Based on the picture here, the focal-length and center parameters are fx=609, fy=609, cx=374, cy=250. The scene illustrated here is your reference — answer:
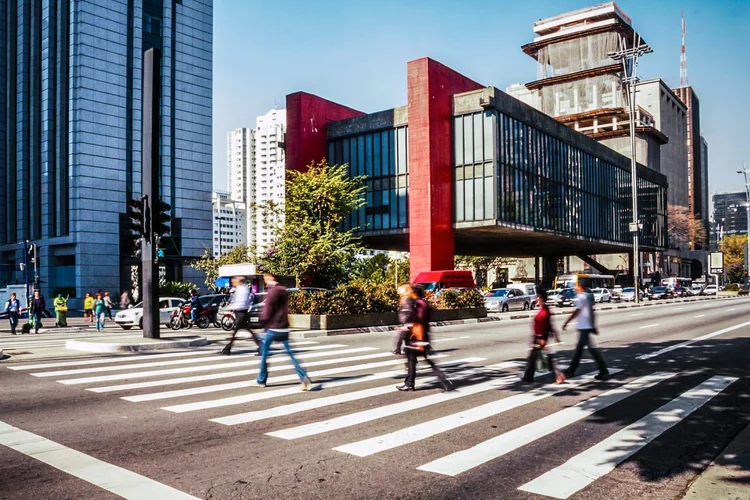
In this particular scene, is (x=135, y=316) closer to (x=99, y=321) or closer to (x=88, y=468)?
(x=99, y=321)

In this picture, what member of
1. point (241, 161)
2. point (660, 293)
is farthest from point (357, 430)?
point (241, 161)

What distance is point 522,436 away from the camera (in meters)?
7.05

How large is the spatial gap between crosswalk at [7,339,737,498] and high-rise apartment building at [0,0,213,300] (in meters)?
54.7

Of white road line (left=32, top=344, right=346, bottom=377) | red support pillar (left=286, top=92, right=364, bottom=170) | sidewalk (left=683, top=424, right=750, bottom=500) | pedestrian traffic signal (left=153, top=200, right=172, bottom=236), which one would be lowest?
white road line (left=32, top=344, right=346, bottom=377)

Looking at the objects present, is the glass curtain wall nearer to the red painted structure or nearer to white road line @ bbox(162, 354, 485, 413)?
the red painted structure

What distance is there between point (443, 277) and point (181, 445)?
32474 millimetres

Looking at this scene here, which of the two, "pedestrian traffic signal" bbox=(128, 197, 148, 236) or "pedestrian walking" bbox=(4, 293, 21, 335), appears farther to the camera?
"pedestrian walking" bbox=(4, 293, 21, 335)

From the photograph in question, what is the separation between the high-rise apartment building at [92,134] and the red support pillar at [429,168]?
35337 mm

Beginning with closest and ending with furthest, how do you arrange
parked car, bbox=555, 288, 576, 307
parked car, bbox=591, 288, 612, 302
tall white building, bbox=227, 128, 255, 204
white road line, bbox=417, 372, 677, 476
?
white road line, bbox=417, 372, 677, 476 → parked car, bbox=555, 288, 576, 307 → parked car, bbox=591, 288, 612, 302 → tall white building, bbox=227, 128, 255, 204

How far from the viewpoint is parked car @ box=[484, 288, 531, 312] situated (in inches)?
1544

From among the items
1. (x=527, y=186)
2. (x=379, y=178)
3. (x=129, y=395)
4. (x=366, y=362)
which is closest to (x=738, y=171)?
(x=527, y=186)

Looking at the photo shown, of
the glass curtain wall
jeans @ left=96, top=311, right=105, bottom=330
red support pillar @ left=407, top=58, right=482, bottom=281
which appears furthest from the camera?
the glass curtain wall

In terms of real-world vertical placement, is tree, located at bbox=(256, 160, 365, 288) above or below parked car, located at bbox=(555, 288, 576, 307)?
above

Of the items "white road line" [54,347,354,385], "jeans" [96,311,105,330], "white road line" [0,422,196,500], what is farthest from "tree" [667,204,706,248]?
"white road line" [0,422,196,500]
